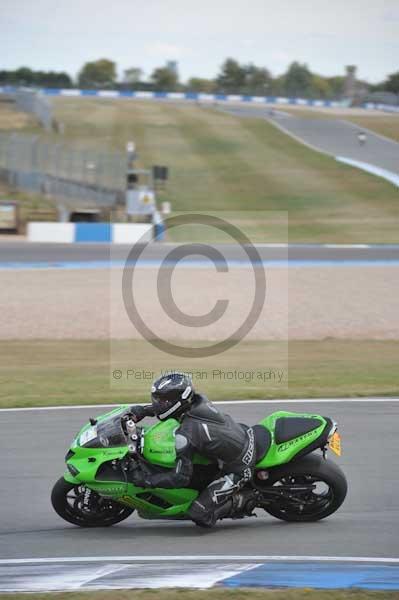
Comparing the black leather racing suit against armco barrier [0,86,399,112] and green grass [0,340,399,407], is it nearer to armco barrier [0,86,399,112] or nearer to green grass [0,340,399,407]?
green grass [0,340,399,407]

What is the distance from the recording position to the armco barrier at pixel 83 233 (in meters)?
31.8

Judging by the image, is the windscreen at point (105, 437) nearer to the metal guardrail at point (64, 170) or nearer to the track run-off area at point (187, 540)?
the track run-off area at point (187, 540)

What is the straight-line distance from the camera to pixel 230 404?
1202 centimetres

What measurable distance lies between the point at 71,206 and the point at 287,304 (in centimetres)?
1830

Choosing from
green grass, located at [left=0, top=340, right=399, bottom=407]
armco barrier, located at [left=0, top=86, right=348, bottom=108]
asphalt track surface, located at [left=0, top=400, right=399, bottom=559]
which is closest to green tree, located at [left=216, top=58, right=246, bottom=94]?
armco barrier, located at [left=0, top=86, right=348, bottom=108]

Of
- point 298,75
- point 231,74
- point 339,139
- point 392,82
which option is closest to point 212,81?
point 231,74

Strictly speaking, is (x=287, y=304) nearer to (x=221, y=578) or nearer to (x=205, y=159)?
(x=221, y=578)

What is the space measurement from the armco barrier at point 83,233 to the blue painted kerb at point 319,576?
25752 millimetres

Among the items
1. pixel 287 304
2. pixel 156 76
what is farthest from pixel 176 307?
pixel 156 76

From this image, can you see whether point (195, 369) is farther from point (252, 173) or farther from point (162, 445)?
point (252, 173)

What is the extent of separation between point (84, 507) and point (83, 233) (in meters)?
25.1

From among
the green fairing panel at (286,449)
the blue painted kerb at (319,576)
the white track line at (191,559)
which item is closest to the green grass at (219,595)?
the blue painted kerb at (319,576)

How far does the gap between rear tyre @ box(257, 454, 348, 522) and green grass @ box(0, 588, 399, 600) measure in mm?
1437

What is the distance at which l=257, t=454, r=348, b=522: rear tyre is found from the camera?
7277 mm
